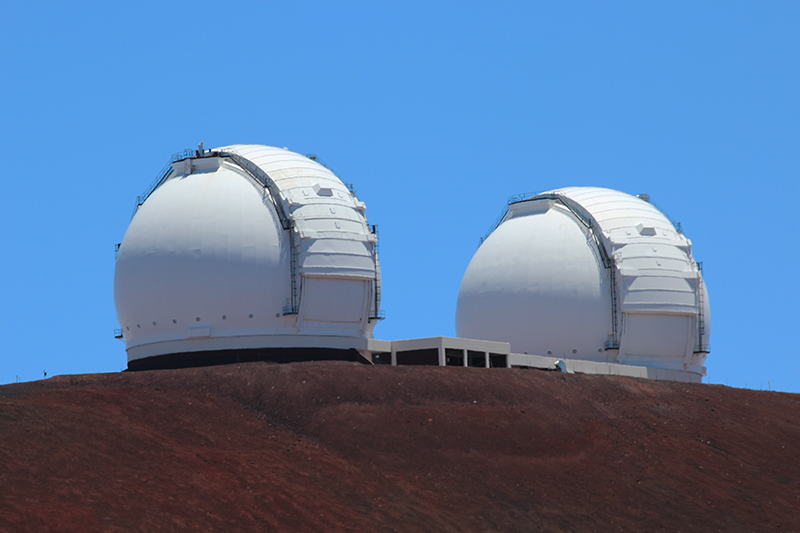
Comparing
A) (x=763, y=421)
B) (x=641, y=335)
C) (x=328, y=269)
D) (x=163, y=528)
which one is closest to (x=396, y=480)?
(x=163, y=528)

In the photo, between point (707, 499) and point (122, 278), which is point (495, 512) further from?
point (122, 278)

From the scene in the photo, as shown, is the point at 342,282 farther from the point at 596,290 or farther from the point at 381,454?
the point at 596,290

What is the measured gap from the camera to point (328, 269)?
38781 millimetres

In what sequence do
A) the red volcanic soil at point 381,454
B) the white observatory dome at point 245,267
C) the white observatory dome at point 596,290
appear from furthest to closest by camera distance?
the white observatory dome at point 596,290 < the white observatory dome at point 245,267 < the red volcanic soil at point 381,454

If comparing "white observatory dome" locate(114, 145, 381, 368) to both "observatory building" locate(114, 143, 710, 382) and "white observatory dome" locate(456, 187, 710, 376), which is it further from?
"white observatory dome" locate(456, 187, 710, 376)

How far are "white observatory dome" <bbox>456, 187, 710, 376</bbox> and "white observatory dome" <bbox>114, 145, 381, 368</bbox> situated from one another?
7.76m

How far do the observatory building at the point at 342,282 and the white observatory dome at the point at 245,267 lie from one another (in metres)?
0.05

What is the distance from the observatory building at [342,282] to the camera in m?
38.2

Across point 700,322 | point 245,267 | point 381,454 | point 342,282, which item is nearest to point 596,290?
point 700,322

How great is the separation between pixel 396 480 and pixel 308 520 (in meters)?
4.17

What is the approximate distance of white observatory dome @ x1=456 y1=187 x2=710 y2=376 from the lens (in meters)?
44.3

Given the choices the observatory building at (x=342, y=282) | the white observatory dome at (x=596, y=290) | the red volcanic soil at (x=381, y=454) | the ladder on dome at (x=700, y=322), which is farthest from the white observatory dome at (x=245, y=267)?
the ladder on dome at (x=700, y=322)

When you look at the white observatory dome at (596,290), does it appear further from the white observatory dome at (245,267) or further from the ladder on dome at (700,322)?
the white observatory dome at (245,267)

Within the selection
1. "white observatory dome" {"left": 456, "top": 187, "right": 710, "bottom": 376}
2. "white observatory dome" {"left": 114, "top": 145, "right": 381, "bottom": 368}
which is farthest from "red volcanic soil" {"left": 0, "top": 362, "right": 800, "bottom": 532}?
"white observatory dome" {"left": 456, "top": 187, "right": 710, "bottom": 376}
